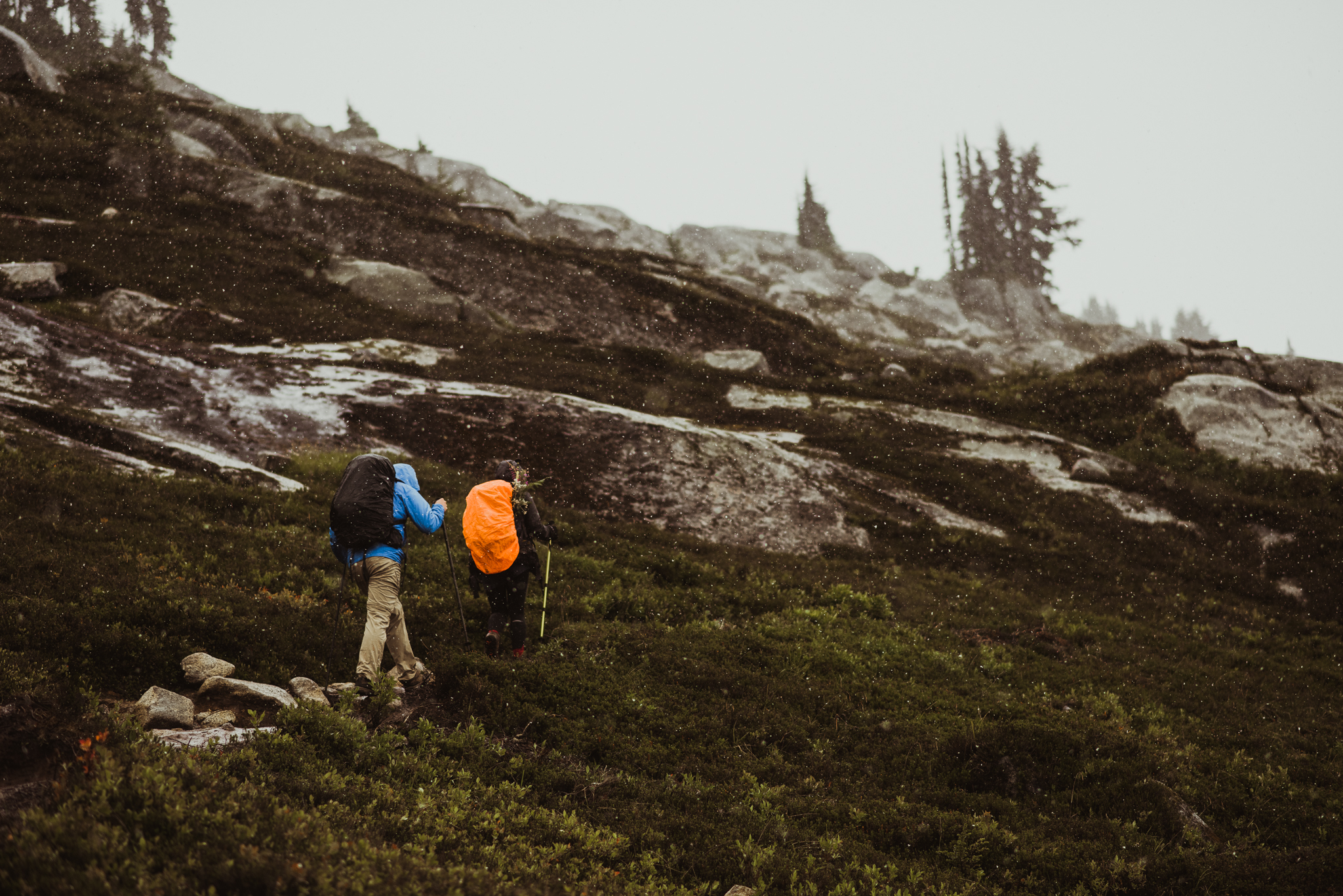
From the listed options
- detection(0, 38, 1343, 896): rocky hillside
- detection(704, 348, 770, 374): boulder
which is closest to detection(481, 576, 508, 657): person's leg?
detection(0, 38, 1343, 896): rocky hillside

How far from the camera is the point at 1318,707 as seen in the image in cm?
1361

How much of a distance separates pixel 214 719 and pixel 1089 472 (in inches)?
1071

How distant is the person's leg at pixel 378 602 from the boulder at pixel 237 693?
1.23 m

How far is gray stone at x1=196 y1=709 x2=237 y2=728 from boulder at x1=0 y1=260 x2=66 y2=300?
86.3 feet

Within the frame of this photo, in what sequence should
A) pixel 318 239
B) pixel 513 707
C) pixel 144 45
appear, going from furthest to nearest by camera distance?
pixel 144 45, pixel 318 239, pixel 513 707

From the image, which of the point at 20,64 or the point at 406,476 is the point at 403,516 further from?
the point at 20,64

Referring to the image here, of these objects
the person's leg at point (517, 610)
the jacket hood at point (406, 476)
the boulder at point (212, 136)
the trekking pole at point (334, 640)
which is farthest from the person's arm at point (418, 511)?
the boulder at point (212, 136)

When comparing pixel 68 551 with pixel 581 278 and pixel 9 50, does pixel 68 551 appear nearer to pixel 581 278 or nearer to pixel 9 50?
pixel 581 278

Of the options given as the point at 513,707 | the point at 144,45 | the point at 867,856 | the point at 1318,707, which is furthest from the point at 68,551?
the point at 144,45

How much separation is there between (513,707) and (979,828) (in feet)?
18.7

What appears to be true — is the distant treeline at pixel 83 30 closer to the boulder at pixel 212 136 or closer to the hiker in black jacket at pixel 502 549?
the boulder at pixel 212 136

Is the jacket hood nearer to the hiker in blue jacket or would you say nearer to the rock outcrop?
the hiker in blue jacket

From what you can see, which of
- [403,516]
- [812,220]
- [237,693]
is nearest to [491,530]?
[403,516]

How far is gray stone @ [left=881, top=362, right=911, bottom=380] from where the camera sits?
37.8 metres
